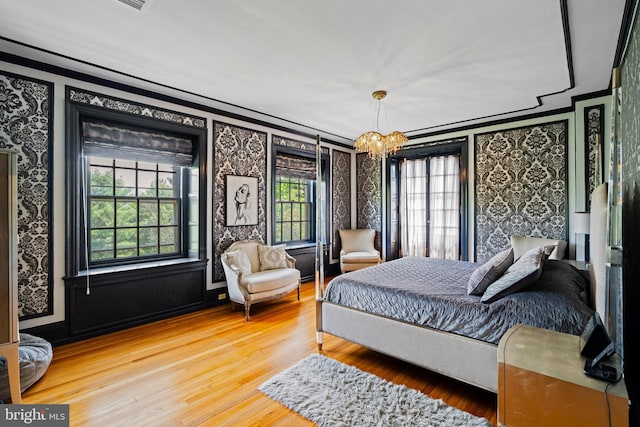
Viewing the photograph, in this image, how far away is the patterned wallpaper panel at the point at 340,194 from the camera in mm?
5973

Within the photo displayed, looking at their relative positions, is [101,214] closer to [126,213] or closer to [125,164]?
[126,213]

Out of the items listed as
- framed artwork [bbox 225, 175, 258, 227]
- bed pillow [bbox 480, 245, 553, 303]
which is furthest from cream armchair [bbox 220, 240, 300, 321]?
bed pillow [bbox 480, 245, 553, 303]

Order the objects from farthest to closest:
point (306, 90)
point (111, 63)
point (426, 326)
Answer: point (306, 90), point (111, 63), point (426, 326)

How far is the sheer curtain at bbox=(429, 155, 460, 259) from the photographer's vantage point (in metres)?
5.18

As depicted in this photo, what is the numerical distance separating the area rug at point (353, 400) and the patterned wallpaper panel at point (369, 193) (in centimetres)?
391

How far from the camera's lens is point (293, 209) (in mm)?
5453

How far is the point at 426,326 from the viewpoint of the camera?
2277 millimetres

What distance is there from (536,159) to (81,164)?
18.7 feet

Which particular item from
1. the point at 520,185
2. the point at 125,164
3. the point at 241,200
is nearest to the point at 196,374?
the point at 241,200

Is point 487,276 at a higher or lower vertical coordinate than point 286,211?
lower

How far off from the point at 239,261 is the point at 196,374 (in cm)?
166

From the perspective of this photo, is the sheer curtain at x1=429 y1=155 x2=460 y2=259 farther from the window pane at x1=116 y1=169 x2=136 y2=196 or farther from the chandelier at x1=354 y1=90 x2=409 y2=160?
the window pane at x1=116 y1=169 x2=136 y2=196

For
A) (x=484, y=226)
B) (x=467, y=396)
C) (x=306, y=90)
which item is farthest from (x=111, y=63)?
(x=484, y=226)

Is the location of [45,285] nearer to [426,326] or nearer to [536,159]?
[426,326]
